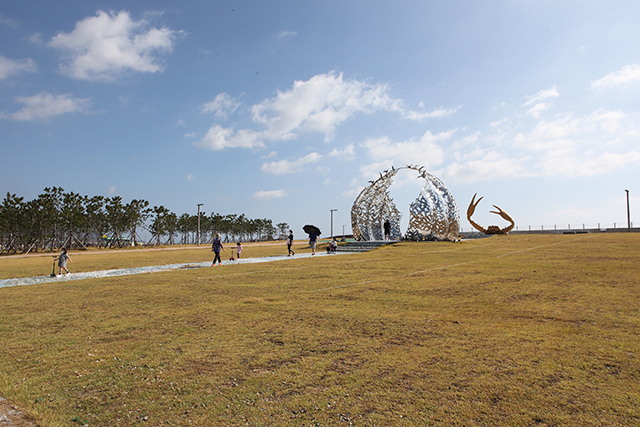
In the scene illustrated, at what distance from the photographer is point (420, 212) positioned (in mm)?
27750

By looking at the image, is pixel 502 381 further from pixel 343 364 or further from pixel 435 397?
pixel 343 364

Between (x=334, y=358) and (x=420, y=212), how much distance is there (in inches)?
979

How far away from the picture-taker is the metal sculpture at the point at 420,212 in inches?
1072

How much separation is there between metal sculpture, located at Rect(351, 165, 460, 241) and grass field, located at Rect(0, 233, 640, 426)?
19.3 metres

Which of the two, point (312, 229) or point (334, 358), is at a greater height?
point (312, 229)

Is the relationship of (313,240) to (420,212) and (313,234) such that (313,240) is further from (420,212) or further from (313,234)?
(420,212)

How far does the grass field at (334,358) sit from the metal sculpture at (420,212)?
63.5ft

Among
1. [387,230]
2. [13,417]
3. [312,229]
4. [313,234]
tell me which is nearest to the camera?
[13,417]

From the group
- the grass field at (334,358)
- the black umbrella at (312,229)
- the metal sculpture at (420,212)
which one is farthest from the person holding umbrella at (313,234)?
the grass field at (334,358)

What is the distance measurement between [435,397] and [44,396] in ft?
11.8

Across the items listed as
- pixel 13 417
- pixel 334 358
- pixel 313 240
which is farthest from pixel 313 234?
pixel 13 417

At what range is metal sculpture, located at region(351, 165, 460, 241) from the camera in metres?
27.2

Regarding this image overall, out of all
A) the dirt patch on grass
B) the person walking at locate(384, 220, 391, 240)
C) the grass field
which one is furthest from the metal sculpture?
the dirt patch on grass

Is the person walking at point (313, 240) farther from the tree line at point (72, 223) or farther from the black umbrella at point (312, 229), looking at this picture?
the tree line at point (72, 223)
